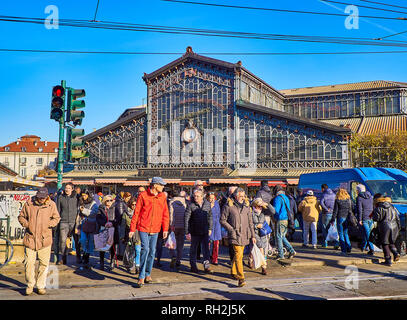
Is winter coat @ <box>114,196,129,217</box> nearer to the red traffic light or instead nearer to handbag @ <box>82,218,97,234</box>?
handbag @ <box>82,218,97,234</box>

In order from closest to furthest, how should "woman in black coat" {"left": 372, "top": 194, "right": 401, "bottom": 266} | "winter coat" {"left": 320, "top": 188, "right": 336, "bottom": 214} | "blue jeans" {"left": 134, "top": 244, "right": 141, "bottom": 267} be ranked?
"blue jeans" {"left": 134, "top": 244, "right": 141, "bottom": 267} → "woman in black coat" {"left": 372, "top": 194, "right": 401, "bottom": 266} → "winter coat" {"left": 320, "top": 188, "right": 336, "bottom": 214}

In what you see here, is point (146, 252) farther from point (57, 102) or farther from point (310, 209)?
point (310, 209)

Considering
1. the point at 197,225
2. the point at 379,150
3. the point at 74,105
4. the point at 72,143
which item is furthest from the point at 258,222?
the point at 379,150

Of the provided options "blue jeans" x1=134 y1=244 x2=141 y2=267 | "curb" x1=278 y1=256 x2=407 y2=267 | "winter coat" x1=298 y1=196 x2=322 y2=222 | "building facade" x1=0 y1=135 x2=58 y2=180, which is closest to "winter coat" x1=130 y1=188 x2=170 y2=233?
"blue jeans" x1=134 y1=244 x2=141 y2=267

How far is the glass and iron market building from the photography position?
27844 mm

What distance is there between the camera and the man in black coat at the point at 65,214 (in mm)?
9359

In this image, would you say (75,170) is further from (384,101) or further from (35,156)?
(35,156)

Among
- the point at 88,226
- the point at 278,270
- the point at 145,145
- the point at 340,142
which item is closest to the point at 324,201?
the point at 278,270

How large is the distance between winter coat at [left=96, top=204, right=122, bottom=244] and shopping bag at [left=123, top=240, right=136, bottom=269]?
46cm

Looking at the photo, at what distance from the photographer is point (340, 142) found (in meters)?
27.1

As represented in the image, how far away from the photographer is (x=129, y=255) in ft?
28.5

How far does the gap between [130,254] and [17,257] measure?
3307 mm

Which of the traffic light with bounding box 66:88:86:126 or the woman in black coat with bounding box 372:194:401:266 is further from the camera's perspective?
Result: the traffic light with bounding box 66:88:86:126

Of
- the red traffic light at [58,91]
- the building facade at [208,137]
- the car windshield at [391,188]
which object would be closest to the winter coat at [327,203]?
the car windshield at [391,188]
